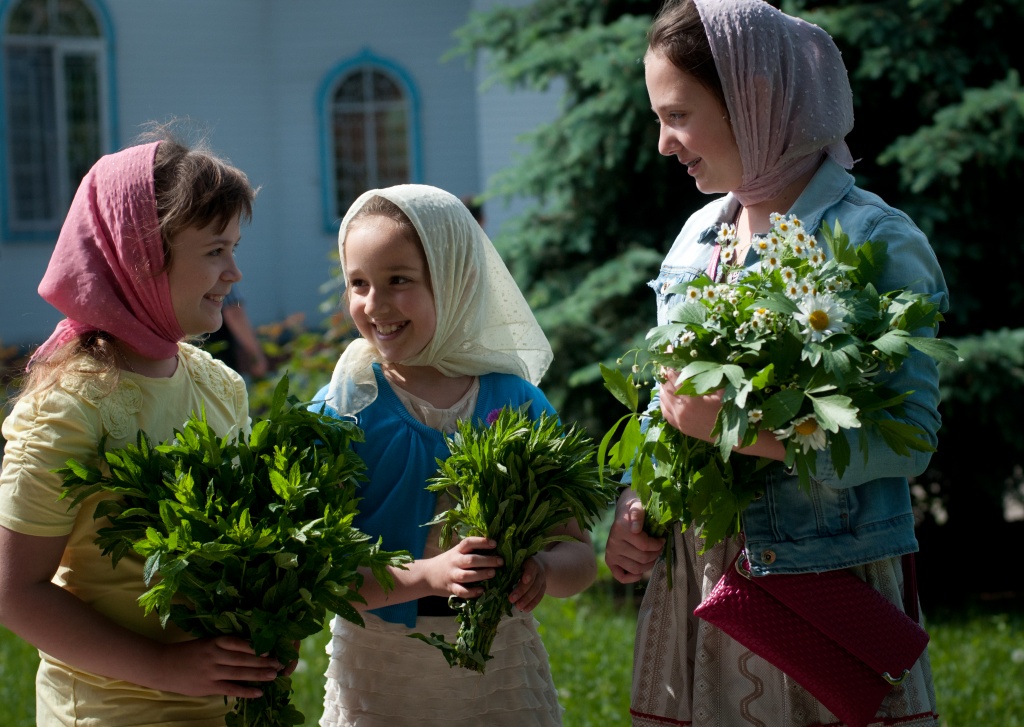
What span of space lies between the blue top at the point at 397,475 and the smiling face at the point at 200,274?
1.15ft

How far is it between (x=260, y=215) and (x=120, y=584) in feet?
42.6

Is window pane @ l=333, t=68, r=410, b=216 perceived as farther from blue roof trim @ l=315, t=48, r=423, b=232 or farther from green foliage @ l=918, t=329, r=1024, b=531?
green foliage @ l=918, t=329, r=1024, b=531

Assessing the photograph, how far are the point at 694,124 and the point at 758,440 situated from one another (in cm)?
81

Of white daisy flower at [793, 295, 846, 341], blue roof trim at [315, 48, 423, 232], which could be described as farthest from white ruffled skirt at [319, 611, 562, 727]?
blue roof trim at [315, 48, 423, 232]

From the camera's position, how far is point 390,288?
106 inches

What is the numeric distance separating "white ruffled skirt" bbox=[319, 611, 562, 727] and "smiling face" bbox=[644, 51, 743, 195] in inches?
47.3

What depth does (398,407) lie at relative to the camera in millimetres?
2736

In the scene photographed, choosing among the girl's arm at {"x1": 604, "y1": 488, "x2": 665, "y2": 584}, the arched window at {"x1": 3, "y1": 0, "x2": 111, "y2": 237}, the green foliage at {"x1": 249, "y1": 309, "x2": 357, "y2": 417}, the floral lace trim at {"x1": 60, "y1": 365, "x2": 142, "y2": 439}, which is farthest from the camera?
the arched window at {"x1": 3, "y1": 0, "x2": 111, "y2": 237}

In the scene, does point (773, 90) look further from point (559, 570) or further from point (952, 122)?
point (952, 122)

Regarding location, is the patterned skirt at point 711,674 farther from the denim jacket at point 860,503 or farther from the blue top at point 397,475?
the blue top at point 397,475

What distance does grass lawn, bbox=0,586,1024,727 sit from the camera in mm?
4723

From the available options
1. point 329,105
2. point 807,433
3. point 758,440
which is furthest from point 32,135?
point 807,433

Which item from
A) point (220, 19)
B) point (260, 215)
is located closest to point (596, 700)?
point (260, 215)

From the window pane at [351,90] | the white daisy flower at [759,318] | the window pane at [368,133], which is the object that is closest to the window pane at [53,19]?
the window pane at [351,90]
